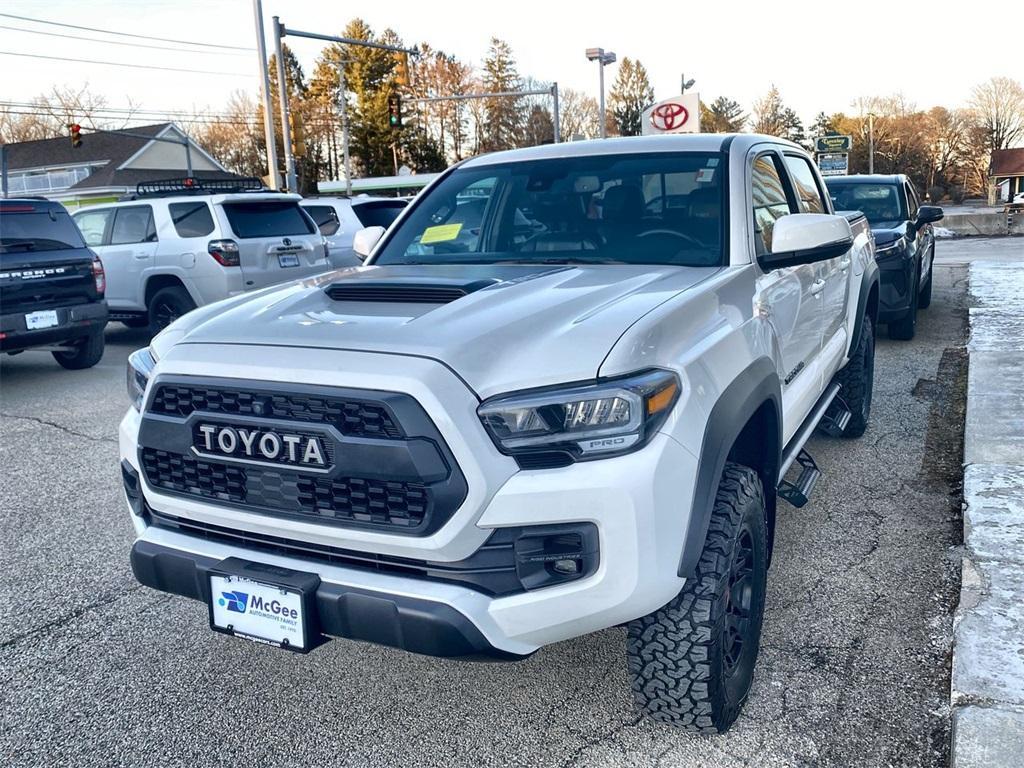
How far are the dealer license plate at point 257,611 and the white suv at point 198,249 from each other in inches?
305


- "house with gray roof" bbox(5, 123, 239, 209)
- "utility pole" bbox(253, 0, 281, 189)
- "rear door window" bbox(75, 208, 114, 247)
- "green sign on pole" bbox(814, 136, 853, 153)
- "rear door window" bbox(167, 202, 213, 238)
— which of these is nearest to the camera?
"rear door window" bbox(167, 202, 213, 238)

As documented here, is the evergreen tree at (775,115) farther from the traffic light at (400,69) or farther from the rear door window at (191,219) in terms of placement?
the rear door window at (191,219)

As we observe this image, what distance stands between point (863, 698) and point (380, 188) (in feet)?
174

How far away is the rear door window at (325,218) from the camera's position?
489 inches

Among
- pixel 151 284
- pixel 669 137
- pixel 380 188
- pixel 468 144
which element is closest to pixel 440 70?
pixel 468 144

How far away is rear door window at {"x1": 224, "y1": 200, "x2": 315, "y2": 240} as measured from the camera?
10.1m

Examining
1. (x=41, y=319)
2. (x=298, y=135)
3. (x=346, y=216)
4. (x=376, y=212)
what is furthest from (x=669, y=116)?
(x=298, y=135)

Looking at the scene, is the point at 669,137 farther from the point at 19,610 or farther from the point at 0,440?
the point at 0,440

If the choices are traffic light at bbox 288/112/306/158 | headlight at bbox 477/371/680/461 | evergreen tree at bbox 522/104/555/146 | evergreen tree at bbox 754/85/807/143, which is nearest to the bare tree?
evergreen tree at bbox 754/85/807/143

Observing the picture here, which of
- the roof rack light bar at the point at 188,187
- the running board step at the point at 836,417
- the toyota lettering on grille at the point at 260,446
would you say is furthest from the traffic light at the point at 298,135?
the toyota lettering on grille at the point at 260,446

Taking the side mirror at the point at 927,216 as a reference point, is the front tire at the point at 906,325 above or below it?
below

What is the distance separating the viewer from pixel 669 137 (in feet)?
12.8

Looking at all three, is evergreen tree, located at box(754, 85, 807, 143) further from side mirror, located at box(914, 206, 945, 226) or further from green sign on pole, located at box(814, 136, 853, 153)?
side mirror, located at box(914, 206, 945, 226)

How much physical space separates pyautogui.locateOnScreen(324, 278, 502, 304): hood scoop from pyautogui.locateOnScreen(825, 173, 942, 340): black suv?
20.8 ft
